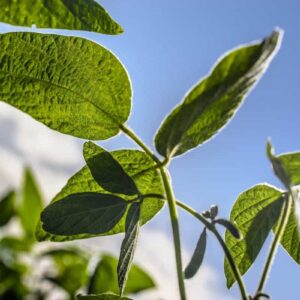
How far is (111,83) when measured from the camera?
669 millimetres

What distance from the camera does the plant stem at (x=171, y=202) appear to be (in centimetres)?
64

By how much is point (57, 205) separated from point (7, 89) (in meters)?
0.14

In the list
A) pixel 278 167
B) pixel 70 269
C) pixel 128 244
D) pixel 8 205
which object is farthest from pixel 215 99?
pixel 8 205

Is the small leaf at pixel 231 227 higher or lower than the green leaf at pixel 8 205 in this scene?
higher

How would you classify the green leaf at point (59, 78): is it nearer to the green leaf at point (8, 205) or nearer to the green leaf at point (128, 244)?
the green leaf at point (128, 244)

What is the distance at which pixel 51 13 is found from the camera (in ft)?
1.89

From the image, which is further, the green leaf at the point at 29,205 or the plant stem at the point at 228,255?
the green leaf at the point at 29,205

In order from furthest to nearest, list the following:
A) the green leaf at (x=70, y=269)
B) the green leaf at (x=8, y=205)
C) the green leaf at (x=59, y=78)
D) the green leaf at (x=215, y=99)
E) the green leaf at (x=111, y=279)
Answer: the green leaf at (x=8, y=205) < the green leaf at (x=70, y=269) < the green leaf at (x=111, y=279) < the green leaf at (x=59, y=78) < the green leaf at (x=215, y=99)

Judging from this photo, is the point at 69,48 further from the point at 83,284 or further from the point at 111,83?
the point at 83,284

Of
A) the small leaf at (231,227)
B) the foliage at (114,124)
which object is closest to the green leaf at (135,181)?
the foliage at (114,124)

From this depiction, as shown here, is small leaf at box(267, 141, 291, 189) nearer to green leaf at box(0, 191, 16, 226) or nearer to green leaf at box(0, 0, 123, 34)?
green leaf at box(0, 0, 123, 34)

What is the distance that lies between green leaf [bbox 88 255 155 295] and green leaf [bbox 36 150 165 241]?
1.22 meters

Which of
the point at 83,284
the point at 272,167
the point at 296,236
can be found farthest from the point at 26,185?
the point at 272,167

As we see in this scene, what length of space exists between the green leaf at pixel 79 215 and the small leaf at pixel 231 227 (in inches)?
4.9
